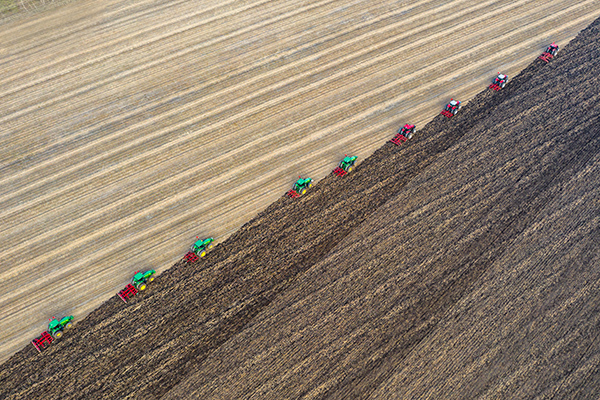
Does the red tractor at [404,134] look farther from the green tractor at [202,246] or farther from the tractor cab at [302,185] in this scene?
the green tractor at [202,246]

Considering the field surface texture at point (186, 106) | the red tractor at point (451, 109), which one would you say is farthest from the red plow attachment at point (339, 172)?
the red tractor at point (451, 109)

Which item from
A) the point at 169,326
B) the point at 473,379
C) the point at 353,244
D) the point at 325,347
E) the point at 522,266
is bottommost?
the point at 473,379

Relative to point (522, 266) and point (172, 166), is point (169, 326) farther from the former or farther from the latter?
point (522, 266)

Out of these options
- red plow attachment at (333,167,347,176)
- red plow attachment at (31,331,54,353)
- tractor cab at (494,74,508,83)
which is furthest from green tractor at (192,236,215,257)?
tractor cab at (494,74,508,83)

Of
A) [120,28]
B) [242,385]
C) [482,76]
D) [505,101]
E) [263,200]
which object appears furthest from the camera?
[120,28]

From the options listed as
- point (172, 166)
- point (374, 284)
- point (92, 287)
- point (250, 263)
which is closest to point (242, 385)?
point (250, 263)

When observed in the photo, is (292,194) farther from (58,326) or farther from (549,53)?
(549,53)
